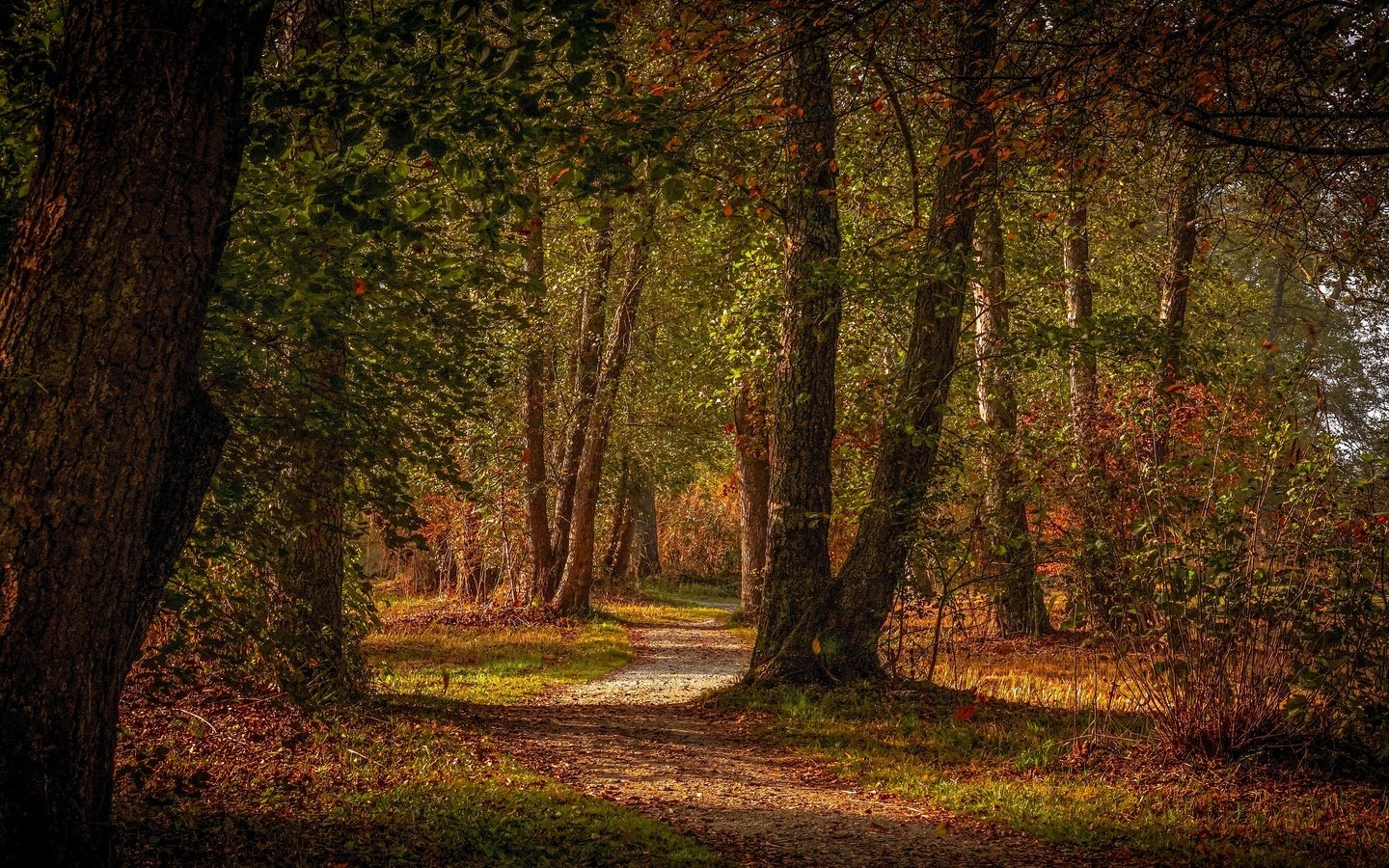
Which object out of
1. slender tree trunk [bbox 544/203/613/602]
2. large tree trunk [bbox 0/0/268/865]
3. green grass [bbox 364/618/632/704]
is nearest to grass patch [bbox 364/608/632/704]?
green grass [bbox 364/618/632/704]

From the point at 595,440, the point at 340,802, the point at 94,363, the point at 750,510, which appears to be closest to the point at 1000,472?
the point at 340,802

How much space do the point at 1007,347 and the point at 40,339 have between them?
8260mm

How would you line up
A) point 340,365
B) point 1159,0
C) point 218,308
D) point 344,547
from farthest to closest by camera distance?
point 344,547 < point 340,365 < point 1159,0 < point 218,308

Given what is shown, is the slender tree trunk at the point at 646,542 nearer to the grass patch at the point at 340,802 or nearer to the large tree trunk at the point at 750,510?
the large tree trunk at the point at 750,510

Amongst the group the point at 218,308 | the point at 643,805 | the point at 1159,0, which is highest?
the point at 1159,0

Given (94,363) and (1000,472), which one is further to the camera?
(1000,472)

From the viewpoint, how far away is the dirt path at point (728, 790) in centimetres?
596

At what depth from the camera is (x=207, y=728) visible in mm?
7586

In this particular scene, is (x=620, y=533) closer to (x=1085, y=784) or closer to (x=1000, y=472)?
(x=1000, y=472)

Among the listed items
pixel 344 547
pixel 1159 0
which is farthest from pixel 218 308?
pixel 1159 0

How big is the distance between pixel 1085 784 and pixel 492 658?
9.91 meters

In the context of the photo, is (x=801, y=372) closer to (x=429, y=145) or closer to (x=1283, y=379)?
(x=1283, y=379)

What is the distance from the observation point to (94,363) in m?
4.16

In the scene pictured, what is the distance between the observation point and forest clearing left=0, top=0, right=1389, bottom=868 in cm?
425
